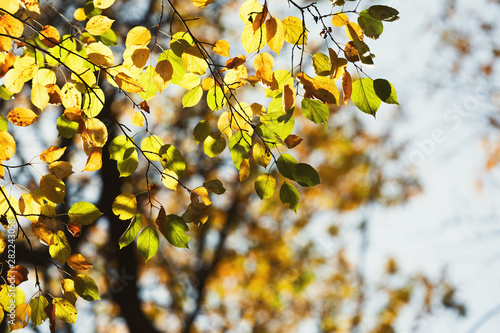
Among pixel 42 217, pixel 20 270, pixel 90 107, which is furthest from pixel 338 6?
pixel 20 270

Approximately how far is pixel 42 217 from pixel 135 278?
13.0 feet

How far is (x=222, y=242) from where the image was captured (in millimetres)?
6578

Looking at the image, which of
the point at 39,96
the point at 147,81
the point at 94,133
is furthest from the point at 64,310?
the point at 147,81

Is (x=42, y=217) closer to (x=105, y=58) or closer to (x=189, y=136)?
(x=105, y=58)

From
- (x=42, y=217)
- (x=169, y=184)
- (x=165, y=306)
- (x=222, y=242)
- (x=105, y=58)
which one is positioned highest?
(x=105, y=58)

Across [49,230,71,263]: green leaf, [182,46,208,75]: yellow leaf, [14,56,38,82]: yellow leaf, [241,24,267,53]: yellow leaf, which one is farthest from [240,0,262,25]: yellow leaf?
[49,230,71,263]: green leaf

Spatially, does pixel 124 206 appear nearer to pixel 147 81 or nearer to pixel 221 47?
pixel 147 81

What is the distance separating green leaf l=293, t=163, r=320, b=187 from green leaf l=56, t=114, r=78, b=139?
745mm

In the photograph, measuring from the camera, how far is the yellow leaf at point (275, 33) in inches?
42.1

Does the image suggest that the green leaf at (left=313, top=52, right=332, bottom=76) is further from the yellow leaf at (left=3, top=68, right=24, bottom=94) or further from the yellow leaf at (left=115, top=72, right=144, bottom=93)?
the yellow leaf at (left=3, top=68, right=24, bottom=94)

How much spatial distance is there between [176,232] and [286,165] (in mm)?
412

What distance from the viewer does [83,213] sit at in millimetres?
1188

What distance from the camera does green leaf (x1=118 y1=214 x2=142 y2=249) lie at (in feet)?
3.73

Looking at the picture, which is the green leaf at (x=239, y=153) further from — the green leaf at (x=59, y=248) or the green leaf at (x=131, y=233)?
the green leaf at (x=59, y=248)
